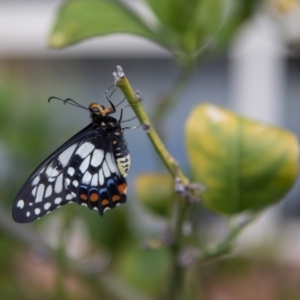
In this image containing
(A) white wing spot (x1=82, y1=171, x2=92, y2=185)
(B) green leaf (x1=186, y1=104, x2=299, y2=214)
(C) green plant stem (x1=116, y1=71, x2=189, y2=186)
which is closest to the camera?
(C) green plant stem (x1=116, y1=71, x2=189, y2=186)

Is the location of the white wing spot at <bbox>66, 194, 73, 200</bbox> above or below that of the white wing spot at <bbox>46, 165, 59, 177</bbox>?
below

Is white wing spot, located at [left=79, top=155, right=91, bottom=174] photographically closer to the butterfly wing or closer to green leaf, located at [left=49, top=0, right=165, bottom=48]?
the butterfly wing

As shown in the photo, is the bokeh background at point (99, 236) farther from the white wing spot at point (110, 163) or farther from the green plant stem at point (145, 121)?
the green plant stem at point (145, 121)

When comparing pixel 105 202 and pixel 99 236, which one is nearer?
pixel 105 202

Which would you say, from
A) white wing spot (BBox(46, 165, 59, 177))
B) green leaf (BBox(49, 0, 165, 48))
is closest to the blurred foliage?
green leaf (BBox(49, 0, 165, 48))

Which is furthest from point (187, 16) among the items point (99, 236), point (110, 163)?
point (99, 236)

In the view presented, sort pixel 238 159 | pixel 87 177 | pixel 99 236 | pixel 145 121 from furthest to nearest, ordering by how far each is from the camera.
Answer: pixel 99 236, pixel 87 177, pixel 238 159, pixel 145 121

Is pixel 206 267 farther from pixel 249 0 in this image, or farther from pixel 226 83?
pixel 226 83

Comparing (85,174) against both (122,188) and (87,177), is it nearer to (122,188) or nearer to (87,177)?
(87,177)
